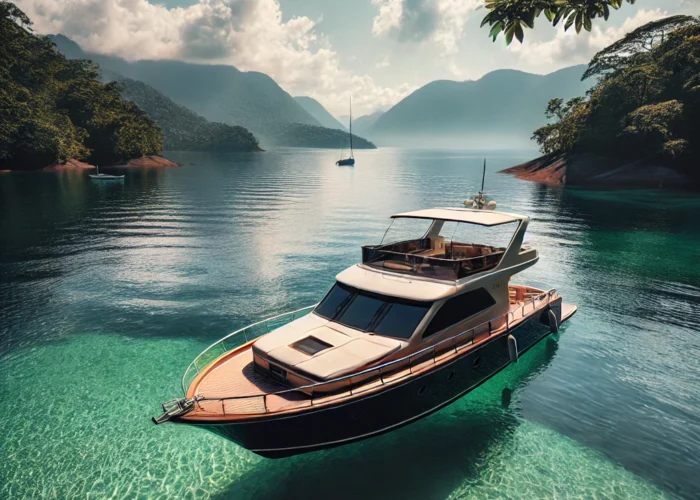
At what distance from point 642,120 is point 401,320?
Answer: 67825mm

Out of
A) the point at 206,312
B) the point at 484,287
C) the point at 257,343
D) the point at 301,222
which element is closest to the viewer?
the point at 257,343

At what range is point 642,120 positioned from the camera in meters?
60.0

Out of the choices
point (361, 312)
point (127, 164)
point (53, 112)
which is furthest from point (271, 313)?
point (127, 164)

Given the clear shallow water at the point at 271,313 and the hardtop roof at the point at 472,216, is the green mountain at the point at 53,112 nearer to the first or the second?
the clear shallow water at the point at 271,313

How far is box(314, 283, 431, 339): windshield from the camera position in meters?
10.3

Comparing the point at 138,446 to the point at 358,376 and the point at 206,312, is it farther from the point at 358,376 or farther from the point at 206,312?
the point at 206,312

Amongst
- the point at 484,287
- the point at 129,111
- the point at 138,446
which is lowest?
the point at 138,446

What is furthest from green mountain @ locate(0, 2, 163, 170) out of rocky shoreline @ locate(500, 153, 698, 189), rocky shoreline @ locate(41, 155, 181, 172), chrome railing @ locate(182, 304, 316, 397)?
A: rocky shoreline @ locate(500, 153, 698, 189)

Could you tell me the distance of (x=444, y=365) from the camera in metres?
10.1

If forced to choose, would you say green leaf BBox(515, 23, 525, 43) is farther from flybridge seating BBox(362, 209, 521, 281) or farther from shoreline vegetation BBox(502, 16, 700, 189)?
shoreline vegetation BBox(502, 16, 700, 189)

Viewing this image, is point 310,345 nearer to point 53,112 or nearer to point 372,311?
point 372,311

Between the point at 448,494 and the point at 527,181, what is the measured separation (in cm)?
8259

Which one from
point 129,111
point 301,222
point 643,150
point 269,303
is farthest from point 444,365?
point 129,111

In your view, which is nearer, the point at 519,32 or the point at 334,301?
the point at 519,32
